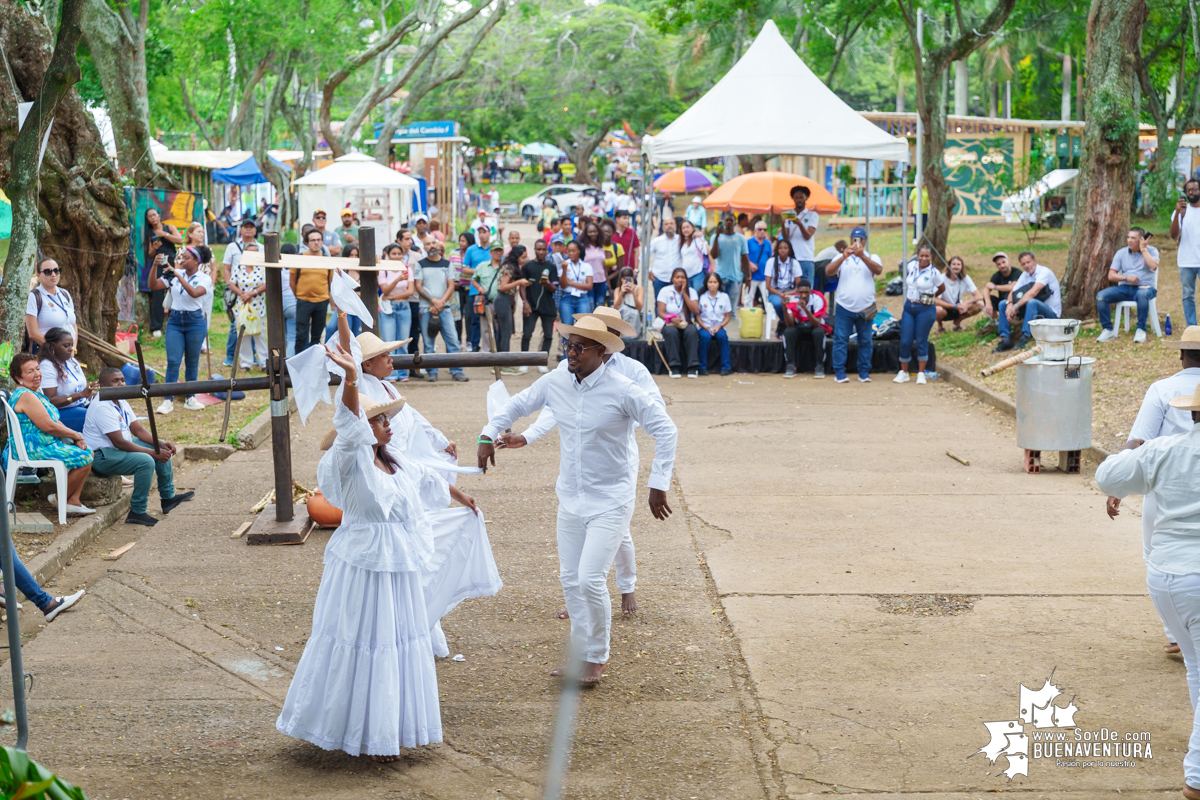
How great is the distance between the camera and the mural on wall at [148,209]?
15.9 meters

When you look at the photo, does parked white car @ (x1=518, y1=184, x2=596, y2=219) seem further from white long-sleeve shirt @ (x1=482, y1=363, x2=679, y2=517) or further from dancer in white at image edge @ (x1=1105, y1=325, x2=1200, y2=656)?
dancer in white at image edge @ (x1=1105, y1=325, x2=1200, y2=656)

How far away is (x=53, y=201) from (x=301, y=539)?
5.53m

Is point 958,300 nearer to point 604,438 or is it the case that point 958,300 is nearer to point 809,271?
point 809,271

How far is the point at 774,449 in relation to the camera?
11.5 metres

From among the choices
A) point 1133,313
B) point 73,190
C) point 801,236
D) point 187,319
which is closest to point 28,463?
point 73,190

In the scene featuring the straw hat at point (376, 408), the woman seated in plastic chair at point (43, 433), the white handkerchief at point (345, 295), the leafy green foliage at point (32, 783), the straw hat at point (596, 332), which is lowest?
the woman seated in plastic chair at point (43, 433)

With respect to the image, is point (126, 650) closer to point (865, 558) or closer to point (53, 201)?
point (865, 558)

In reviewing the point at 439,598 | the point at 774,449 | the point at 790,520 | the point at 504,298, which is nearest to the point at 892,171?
the point at 504,298

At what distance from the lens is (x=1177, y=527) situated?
4660 mm

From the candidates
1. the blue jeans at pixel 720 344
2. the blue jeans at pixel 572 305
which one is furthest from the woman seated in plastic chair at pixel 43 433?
the blue jeans at pixel 720 344

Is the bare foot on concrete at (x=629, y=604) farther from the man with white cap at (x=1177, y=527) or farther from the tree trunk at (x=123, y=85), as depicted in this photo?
the tree trunk at (x=123, y=85)

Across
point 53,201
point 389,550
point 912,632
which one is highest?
point 53,201

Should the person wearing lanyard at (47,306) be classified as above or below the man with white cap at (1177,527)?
above

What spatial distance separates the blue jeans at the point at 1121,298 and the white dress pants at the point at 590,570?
11.6m
